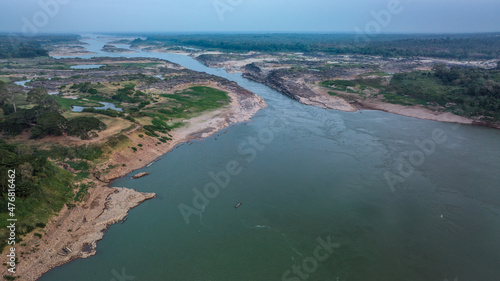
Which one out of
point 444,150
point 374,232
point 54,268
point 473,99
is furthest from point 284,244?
point 473,99

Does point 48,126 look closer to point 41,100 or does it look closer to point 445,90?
point 41,100

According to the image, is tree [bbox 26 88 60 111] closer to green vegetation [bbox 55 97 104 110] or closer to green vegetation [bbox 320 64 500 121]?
green vegetation [bbox 55 97 104 110]

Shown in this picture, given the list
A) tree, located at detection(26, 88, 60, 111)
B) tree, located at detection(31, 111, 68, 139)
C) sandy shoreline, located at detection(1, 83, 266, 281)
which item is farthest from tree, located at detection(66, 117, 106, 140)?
tree, located at detection(26, 88, 60, 111)

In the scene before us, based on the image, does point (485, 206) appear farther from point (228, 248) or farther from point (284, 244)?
point (228, 248)

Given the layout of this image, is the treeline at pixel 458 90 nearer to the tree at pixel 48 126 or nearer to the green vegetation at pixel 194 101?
the green vegetation at pixel 194 101

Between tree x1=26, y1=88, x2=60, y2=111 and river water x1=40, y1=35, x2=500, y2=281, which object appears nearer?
river water x1=40, y1=35, x2=500, y2=281
